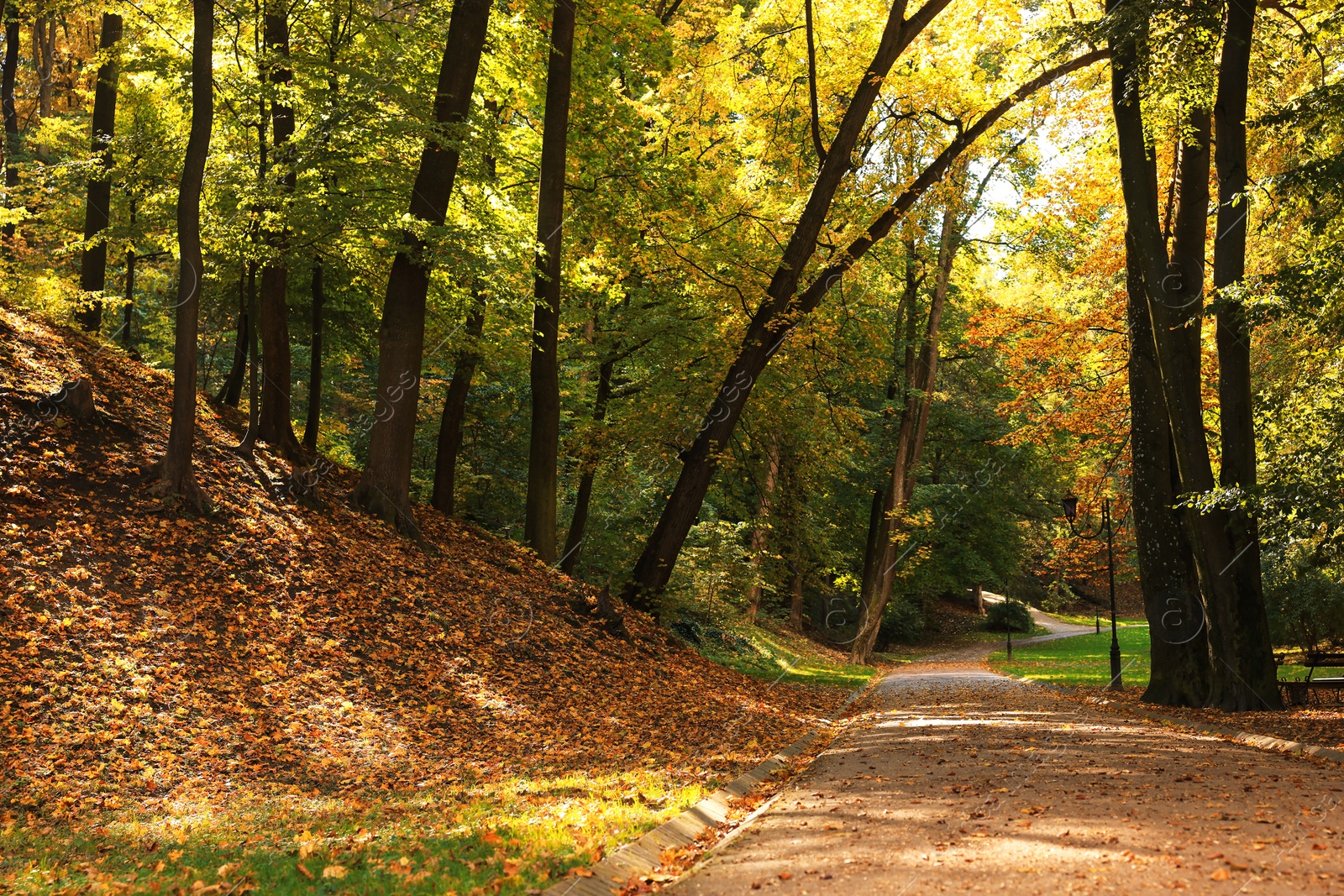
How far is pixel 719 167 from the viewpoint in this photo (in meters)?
18.9

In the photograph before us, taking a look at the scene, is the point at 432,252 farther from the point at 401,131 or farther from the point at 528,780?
the point at 528,780

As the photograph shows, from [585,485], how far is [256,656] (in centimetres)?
1052

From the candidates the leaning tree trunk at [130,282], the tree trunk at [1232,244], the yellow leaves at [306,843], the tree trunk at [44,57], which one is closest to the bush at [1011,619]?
the tree trunk at [1232,244]

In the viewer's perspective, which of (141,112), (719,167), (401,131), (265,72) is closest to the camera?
(401,131)

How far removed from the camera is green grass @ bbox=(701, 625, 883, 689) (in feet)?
69.3

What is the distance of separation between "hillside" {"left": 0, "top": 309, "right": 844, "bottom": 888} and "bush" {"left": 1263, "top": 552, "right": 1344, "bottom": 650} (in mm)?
A: 12162

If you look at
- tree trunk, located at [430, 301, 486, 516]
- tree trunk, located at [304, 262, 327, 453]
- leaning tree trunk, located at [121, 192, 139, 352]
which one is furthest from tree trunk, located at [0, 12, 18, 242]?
tree trunk, located at [430, 301, 486, 516]

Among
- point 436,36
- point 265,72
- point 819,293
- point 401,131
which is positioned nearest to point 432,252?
point 401,131

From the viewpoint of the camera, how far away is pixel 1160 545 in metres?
14.6

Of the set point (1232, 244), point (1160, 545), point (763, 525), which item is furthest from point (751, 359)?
point (1232, 244)

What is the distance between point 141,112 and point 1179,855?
16132mm

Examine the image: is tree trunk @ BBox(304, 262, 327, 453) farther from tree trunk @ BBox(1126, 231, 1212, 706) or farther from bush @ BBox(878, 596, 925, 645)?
bush @ BBox(878, 596, 925, 645)

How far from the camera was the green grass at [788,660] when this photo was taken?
21125 millimetres

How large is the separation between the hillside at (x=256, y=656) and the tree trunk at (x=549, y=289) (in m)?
1.51
